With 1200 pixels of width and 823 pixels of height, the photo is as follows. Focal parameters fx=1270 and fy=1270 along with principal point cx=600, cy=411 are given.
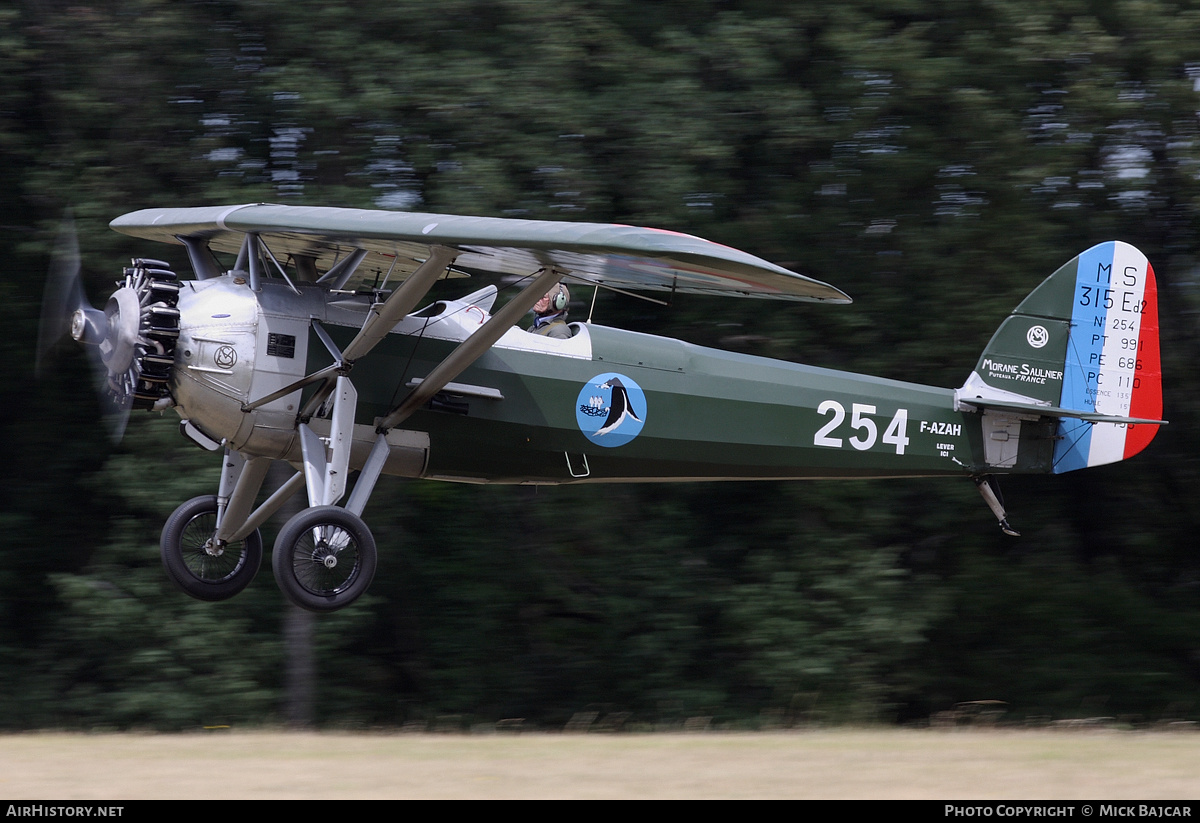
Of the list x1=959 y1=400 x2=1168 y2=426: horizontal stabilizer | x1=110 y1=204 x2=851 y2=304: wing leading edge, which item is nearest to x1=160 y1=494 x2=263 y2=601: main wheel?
x1=110 y1=204 x2=851 y2=304: wing leading edge

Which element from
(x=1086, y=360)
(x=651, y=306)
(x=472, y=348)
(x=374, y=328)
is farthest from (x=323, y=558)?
(x=651, y=306)

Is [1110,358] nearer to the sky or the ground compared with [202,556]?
nearer to the sky

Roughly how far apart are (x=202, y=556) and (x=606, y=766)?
3416 millimetres

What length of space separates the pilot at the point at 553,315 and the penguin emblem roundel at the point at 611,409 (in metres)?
0.45

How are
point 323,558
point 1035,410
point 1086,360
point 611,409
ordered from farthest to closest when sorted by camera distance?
1. point 1086,360
2. point 1035,410
3. point 611,409
4. point 323,558

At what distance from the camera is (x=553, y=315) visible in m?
9.23

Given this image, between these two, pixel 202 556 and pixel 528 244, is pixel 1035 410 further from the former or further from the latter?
pixel 202 556

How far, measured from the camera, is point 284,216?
777 cm

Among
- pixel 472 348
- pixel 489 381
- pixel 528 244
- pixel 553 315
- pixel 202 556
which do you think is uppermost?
pixel 528 244

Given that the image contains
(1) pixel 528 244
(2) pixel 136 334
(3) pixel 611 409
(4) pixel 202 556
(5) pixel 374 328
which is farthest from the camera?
(4) pixel 202 556

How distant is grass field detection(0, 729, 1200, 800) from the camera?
261 inches

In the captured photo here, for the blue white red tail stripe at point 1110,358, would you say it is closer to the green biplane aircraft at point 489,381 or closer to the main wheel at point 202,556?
the green biplane aircraft at point 489,381

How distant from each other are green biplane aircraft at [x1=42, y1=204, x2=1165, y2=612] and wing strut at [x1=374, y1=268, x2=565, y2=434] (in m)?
0.01

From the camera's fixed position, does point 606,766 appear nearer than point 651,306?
Yes
